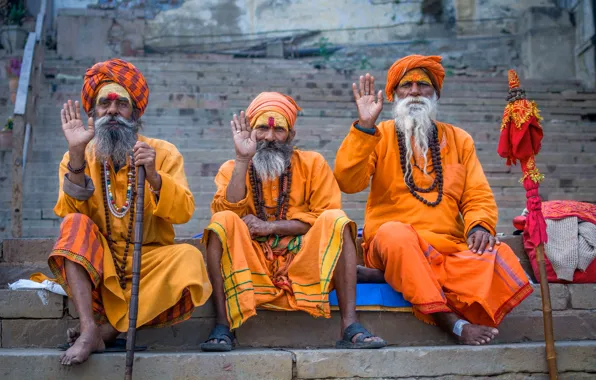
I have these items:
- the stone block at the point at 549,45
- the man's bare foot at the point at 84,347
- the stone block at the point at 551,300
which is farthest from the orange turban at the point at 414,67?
the stone block at the point at 549,45

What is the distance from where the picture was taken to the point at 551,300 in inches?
182

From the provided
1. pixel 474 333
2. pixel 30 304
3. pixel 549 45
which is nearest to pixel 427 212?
pixel 474 333

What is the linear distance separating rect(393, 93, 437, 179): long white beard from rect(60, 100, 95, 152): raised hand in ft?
6.41

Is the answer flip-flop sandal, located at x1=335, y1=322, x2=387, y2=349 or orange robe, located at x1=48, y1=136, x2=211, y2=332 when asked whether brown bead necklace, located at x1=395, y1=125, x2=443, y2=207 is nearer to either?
flip-flop sandal, located at x1=335, y1=322, x2=387, y2=349

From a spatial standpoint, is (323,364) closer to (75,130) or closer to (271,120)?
(271,120)

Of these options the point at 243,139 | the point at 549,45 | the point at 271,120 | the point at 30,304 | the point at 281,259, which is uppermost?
the point at 549,45

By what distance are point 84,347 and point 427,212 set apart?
2.17 m

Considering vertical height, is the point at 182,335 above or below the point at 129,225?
below

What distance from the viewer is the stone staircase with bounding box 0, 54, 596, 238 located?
7.96 meters

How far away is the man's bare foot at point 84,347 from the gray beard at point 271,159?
4.62 feet

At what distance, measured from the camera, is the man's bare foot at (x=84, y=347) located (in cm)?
351

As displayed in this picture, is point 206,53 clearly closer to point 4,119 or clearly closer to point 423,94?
point 4,119

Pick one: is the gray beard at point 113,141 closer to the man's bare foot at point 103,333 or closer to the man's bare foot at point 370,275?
the man's bare foot at point 103,333

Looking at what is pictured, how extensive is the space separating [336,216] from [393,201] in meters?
0.70
